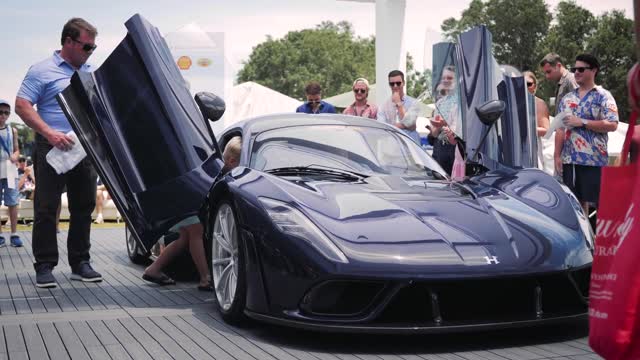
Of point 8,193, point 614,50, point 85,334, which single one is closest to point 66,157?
point 85,334

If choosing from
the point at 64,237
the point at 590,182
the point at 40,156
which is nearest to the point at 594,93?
the point at 590,182

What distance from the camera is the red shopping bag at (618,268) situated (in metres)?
2.41

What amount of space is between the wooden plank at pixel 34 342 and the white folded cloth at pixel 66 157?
1811 millimetres

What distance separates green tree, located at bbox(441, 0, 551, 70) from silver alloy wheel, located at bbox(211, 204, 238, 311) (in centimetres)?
5459

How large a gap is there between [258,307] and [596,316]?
2.64 meters

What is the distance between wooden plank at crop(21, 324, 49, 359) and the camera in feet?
15.1

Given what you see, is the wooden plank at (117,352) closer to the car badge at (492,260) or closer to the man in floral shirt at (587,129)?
the car badge at (492,260)

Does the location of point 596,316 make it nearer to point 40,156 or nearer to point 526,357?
point 526,357

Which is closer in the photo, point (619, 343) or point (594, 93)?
point (619, 343)

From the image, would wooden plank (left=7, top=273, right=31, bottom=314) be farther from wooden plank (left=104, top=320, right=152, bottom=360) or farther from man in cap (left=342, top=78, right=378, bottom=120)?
man in cap (left=342, top=78, right=378, bottom=120)

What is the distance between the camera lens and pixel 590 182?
7.79m

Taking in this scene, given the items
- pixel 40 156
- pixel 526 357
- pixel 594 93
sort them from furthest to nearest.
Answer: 1. pixel 594 93
2. pixel 40 156
3. pixel 526 357

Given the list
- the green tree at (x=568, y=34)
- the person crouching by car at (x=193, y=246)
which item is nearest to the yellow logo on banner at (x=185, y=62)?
the person crouching by car at (x=193, y=246)

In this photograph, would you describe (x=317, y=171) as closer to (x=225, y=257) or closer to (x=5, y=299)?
(x=225, y=257)
